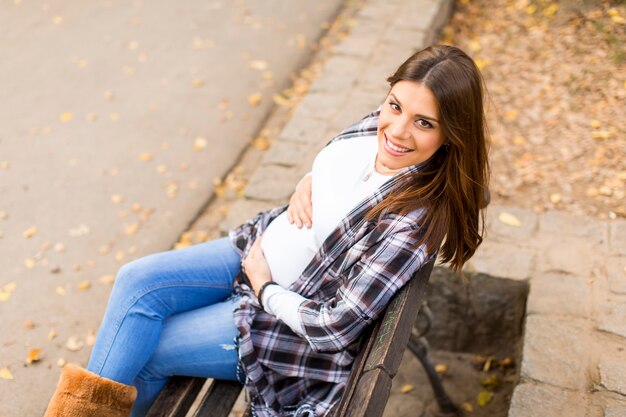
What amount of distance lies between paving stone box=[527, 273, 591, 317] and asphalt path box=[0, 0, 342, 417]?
220 cm

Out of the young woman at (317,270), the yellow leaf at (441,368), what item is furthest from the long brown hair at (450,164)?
the yellow leaf at (441,368)

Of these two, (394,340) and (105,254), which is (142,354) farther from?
(105,254)

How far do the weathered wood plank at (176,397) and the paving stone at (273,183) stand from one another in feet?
5.27

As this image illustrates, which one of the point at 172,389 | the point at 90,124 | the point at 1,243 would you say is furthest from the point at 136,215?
the point at 172,389

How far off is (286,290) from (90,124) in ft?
11.0

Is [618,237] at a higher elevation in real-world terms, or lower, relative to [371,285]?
lower

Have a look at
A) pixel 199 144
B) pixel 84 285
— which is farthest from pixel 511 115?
pixel 84 285

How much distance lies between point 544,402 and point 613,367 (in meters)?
0.40

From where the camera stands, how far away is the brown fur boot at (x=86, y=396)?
2.46 metres

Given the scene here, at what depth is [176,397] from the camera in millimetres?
2736

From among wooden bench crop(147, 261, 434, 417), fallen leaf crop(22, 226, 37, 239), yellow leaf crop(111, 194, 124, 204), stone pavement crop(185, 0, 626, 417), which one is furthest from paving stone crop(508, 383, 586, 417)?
fallen leaf crop(22, 226, 37, 239)

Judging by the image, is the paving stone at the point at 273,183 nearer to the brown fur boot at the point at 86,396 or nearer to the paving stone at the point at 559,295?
the paving stone at the point at 559,295

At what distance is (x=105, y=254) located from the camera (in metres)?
Answer: 4.27

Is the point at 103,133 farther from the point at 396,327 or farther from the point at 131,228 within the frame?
the point at 396,327
